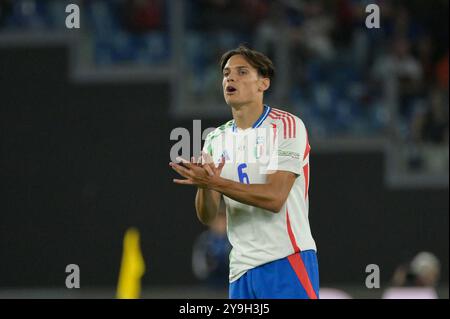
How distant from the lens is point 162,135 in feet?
44.1

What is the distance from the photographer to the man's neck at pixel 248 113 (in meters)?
5.61

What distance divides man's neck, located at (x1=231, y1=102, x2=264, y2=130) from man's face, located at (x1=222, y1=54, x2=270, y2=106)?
0.04m

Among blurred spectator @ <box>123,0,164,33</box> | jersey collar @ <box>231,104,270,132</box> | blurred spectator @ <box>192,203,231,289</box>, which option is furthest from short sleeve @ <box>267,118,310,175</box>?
blurred spectator @ <box>123,0,164,33</box>

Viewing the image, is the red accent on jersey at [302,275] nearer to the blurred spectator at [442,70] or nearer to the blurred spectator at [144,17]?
the blurred spectator at [442,70]

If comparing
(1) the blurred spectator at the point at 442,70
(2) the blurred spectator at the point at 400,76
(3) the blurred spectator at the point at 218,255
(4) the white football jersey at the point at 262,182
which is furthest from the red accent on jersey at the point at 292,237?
(1) the blurred spectator at the point at 442,70

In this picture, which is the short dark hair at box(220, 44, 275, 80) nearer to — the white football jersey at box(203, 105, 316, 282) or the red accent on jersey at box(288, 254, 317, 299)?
the white football jersey at box(203, 105, 316, 282)

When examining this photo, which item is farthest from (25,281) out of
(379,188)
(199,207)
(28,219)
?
(199,207)

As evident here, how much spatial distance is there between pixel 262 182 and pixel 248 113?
42 cm

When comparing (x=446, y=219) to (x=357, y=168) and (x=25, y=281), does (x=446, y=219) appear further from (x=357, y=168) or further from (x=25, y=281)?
(x=25, y=281)

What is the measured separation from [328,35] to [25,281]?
5333 mm

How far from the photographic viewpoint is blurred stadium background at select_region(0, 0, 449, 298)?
13.2 metres

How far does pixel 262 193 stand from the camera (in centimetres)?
525

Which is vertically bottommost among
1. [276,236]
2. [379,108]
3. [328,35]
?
[276,236]
